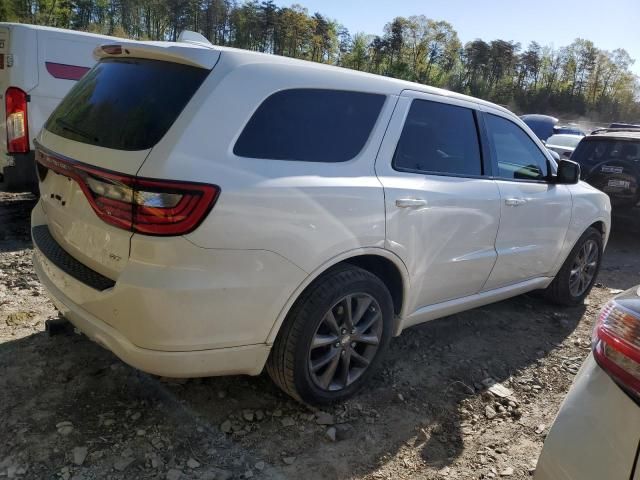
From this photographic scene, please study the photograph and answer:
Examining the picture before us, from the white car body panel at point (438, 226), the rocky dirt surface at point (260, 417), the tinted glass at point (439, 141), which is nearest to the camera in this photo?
the rocky dirt surface at point (260, 417)

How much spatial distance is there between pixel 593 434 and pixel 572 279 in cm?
354

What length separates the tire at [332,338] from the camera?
8.38 ft

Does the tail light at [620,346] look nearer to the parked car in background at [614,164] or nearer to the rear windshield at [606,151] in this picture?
the parked car in background at [614,164]

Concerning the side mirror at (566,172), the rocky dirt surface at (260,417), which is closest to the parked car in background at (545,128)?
the side mirror at (566,172)

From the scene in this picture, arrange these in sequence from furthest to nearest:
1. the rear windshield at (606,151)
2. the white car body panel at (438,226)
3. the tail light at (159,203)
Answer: the rear windshield at (606,151), the white car body panel at (438,226), the tail light at (159,203)

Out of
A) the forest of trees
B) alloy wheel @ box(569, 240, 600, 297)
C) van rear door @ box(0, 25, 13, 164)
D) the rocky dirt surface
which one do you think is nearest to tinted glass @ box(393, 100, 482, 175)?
the rocky dirt surface

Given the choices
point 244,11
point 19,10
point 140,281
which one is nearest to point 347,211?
point 140,281

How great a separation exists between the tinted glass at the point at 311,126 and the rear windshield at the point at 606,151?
6.46 metres

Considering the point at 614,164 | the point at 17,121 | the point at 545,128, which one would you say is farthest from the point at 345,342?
the point at 545,128

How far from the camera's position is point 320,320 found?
261 cm

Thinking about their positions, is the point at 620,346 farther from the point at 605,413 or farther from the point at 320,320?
the point at 320,320

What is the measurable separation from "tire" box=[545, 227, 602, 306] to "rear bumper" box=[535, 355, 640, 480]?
3.16 m

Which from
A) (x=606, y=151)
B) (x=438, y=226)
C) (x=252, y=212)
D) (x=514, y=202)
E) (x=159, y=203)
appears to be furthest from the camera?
(x=606, y=151)

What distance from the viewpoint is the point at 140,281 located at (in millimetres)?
2131
